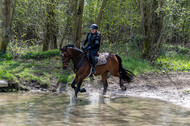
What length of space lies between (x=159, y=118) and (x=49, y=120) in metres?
2.86

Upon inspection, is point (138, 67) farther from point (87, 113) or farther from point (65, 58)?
point (87, 113)

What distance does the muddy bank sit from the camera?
10507mm

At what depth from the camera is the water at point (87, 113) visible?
5.91 meters

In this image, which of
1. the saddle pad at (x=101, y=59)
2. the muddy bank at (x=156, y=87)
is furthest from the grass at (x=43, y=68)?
the saddle pad at (x=101, y=59)

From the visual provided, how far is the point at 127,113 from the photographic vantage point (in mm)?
7207

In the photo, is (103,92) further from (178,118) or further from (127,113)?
(178,118)

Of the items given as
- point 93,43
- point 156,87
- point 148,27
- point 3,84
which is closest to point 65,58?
point 93,43

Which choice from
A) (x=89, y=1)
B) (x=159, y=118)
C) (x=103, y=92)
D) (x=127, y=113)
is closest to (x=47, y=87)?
(x=103, y=92)

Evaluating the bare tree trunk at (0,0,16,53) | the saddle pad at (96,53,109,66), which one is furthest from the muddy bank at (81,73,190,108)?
the bare tree trunk at (0,0,16,53)

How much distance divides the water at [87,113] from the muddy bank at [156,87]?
1762 mm

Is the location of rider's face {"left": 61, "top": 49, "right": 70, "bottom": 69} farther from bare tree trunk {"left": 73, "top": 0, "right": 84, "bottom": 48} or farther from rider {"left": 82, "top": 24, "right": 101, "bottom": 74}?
bare tree trunk {"left": 73, "top": 0, "right": 84, "bottom": 48}

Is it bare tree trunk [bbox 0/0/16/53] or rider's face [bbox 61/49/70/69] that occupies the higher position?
bare tree trunk [bbox 0/0/16/53]

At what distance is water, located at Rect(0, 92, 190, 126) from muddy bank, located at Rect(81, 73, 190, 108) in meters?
1.76

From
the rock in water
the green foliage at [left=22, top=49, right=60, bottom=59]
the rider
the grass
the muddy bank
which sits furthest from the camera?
the green foliage at [left=22, top=49, right=60, bottom=59]
